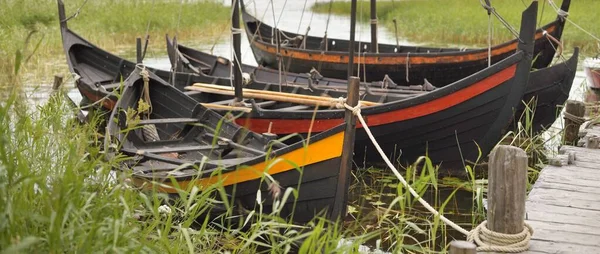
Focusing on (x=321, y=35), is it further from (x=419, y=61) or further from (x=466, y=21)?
(x=419, y=61)

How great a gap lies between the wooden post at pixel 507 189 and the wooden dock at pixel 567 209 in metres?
0.27

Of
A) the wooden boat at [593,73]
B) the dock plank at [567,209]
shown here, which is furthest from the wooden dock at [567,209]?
the wooden boat at [593,73]

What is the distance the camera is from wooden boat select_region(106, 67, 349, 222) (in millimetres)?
5219

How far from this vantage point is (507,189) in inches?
153

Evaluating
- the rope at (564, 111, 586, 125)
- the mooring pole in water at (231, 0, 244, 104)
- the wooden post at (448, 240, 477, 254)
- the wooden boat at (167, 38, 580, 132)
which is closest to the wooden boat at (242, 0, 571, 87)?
the wooden boat at (167, 38, 580, 132)

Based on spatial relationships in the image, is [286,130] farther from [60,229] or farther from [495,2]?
[495,2]

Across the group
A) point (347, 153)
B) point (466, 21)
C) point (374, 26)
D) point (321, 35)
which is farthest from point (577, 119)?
point (321, 35)

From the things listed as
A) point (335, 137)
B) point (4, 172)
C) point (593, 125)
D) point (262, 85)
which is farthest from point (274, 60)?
point (4, 172)

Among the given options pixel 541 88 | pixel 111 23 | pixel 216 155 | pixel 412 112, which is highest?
pixel 111 23

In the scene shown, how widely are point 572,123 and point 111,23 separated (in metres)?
11.3

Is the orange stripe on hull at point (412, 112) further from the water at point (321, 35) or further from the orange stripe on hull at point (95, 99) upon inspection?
the orange stripe on hull at point (95, 99)

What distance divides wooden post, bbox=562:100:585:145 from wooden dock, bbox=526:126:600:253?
1738 mm

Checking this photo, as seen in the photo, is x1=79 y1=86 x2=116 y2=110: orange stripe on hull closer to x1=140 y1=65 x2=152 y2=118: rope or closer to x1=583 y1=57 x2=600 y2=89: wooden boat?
x1=140 y1=65 x2=152 y2=118: rope

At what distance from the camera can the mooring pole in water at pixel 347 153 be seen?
5055 mm
